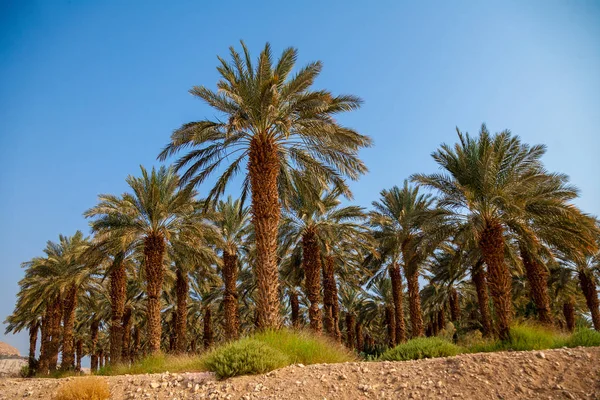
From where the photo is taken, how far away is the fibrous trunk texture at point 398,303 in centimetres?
2406

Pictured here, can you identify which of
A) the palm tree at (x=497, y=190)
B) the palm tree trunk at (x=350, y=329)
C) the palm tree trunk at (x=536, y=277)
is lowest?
the palm tree trunk at (x=350, y=329)

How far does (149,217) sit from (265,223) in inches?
355

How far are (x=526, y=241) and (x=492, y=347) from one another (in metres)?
6.51

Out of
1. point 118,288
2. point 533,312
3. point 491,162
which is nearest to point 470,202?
point 491,162

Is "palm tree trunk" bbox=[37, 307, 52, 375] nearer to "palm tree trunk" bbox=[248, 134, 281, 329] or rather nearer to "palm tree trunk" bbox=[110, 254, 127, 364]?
"palm tree trunk" bbox=[110, 254, 127, 364]

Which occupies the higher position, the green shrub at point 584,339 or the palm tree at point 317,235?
the palm tree at point 317,235

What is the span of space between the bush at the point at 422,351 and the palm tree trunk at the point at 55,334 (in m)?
24.0

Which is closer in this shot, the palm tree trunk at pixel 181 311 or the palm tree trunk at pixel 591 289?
the palm tree trunk at pixel 181 311

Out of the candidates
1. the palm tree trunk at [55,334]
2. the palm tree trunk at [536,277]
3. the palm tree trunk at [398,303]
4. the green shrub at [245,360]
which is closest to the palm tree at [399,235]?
the palm tree trunk at [398,303]

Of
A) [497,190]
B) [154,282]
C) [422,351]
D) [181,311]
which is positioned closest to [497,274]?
[497,190]

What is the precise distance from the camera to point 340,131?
14.6 meters

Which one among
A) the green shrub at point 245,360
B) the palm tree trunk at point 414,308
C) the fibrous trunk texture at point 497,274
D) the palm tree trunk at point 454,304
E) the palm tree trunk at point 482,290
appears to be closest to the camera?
the green shrub at point 245,360

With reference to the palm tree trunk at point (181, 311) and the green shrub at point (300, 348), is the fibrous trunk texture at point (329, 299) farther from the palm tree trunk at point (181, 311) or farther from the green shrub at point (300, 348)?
the green shrub at point (300, 348)

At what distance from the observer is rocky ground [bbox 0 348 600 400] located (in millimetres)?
6977
